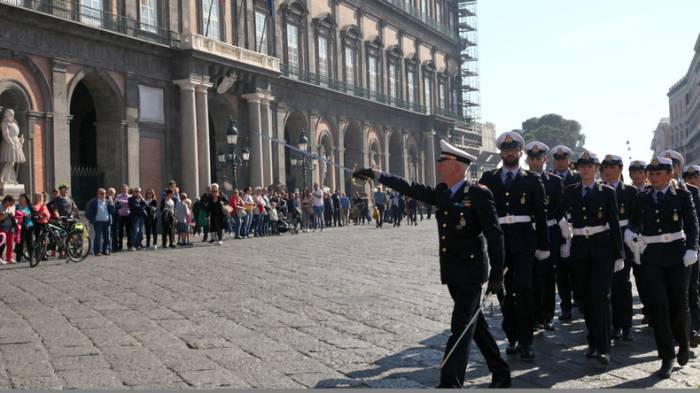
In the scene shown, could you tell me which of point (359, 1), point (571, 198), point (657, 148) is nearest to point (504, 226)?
point (571, 198)

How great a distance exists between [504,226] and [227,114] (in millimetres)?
26890

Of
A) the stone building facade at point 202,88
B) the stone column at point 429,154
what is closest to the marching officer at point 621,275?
the stone building facade at point 202,88

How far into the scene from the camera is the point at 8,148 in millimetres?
22000

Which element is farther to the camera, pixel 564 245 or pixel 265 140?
pixel 265 140

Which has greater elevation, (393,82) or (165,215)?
(393,82)

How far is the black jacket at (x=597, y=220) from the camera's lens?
704 centimetres

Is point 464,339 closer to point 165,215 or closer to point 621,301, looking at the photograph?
point 621,301

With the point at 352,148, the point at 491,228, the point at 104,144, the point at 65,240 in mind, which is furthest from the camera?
the point at 352,148

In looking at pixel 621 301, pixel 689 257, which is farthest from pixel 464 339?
pixel 621 301

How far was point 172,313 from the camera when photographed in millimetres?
8930

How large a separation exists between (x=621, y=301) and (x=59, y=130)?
66.1 feet

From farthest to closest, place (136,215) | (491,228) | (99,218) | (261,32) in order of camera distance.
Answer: (261,32) < (136,215) < (99,218) < (491,228)

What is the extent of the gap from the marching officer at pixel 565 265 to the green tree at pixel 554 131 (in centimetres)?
11648

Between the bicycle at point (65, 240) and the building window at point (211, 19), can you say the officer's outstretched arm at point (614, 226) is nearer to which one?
the bicycle at point (65, 240)
